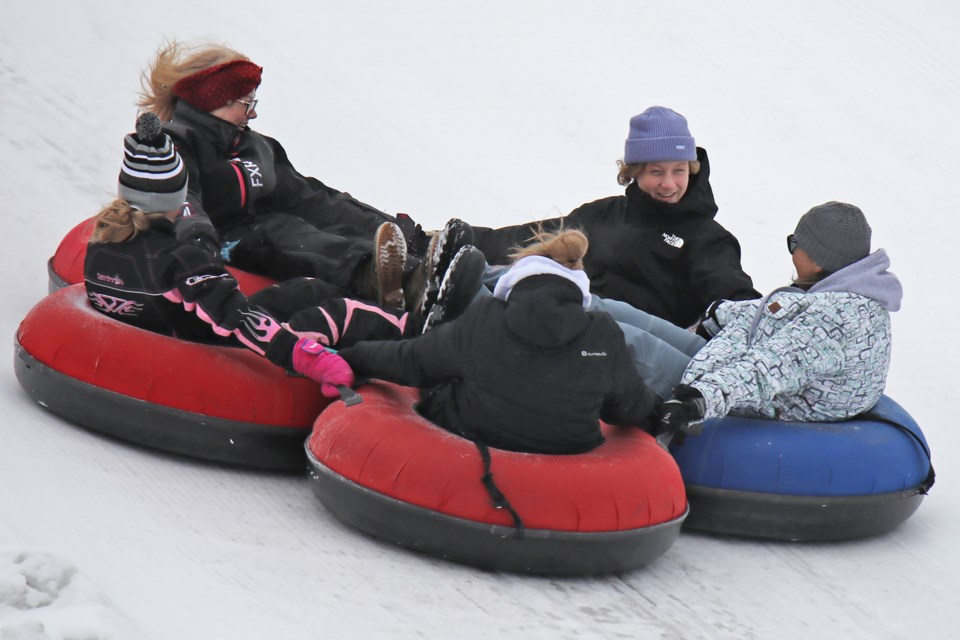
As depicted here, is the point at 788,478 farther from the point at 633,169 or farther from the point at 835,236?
the point at 633,169

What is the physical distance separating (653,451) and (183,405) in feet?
4.83

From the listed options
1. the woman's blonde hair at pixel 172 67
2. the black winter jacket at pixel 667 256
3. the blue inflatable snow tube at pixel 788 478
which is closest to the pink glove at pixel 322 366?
the blue inflatable snow tube at pixel 788 478

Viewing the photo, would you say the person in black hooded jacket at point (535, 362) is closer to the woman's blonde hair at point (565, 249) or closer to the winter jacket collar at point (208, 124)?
the woman's blonde hair at point (565, 249)

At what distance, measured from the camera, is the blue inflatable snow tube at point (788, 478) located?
159 inches

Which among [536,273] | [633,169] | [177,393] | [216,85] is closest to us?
[536,273]

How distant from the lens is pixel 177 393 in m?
4.00

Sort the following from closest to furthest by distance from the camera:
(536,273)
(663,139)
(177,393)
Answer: (536,273), (177,393), (663,139)

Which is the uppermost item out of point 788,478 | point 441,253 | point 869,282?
point 869,282

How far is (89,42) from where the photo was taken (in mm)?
9211

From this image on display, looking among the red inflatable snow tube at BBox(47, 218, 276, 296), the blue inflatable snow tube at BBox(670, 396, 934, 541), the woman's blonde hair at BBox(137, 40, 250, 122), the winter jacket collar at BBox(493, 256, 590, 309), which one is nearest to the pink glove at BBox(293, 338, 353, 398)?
the winter jacket collar at BBox(493, 256, 590, 309)

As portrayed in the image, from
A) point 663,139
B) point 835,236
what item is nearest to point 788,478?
point 835,236

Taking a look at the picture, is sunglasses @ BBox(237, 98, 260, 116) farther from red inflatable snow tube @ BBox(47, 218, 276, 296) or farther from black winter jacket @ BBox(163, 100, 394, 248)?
red inflatable snow tube @ BBox(47, 218, 276, 296)

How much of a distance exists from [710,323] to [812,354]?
56cm

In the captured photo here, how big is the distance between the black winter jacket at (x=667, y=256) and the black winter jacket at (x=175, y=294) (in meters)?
1.36
